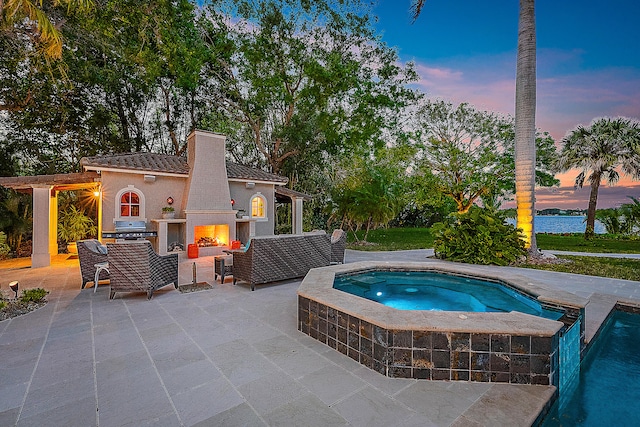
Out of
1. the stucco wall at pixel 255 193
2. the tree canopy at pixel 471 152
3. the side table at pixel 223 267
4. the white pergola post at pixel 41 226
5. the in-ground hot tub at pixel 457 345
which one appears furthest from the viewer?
the tree canopy at pixel 471 152

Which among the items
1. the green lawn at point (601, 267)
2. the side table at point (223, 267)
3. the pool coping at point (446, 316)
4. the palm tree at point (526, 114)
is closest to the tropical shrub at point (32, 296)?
the side table at point (223, 267)

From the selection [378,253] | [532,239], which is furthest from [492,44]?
[378,253]

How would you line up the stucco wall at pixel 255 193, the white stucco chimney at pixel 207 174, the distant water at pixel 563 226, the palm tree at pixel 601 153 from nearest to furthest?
the white stucco chimney at pixel 207 174, the stucco wall at pixel 255 193, the palm tree at pixel 601 153, the distant water at pixel 563 226

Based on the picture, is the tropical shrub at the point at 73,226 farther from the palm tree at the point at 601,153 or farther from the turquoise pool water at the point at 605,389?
the palm tree at the point at 601,153

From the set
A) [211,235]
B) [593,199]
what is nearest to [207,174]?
[211,235]

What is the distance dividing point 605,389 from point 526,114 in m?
8.34

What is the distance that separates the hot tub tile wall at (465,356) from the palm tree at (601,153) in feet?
58.5

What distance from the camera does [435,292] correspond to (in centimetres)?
558

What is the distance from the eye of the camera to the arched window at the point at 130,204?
9703mm

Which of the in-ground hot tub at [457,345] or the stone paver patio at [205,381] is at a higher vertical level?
the in-ground hot tub at [457,345]

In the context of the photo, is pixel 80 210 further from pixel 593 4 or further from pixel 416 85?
pixel 593 4

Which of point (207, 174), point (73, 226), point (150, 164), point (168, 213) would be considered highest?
point (150, 164)

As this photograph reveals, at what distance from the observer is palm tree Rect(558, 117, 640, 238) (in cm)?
1539

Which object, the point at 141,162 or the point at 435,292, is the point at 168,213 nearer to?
the point at 141,162
